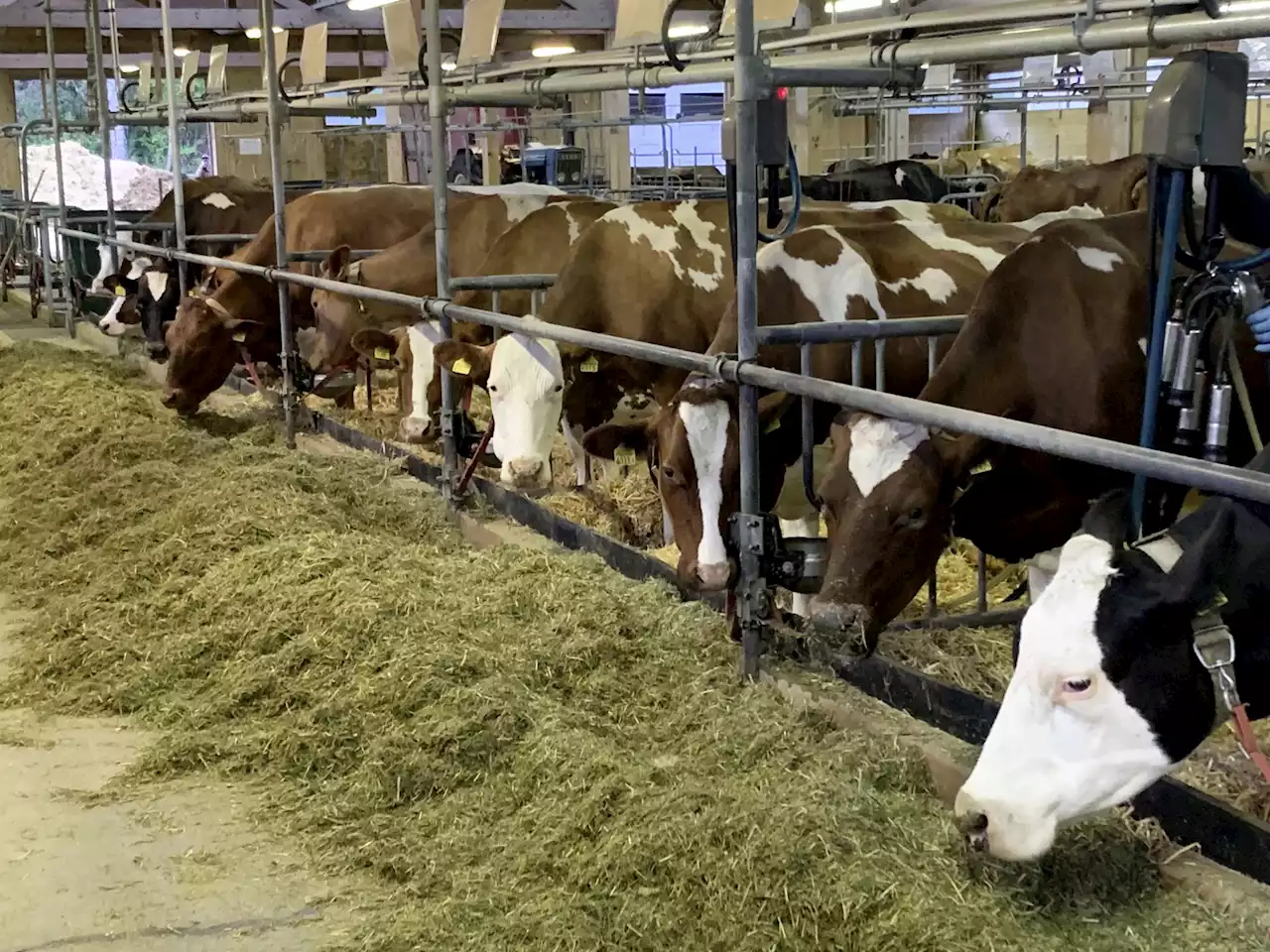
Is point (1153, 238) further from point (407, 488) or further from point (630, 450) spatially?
point (407, 488)

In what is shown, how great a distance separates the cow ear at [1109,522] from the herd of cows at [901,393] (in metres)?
0.01

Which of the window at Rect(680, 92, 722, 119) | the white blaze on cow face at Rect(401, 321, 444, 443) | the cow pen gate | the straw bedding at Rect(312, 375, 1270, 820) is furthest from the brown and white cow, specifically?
the window at Rect(680, 92, 722, 119)

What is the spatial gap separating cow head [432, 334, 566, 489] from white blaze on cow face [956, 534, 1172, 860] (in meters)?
3.28

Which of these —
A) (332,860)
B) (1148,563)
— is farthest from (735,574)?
(1148,563)

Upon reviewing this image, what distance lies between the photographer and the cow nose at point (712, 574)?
3.91m

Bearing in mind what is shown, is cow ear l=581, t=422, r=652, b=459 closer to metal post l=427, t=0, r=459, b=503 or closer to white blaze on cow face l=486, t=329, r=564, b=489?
white blaze on cow face l=486, t=329, r=564, b=489

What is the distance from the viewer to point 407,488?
5957 millimetres

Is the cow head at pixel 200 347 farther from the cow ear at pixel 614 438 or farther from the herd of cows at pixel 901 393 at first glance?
the cow ear at pixel 614 438

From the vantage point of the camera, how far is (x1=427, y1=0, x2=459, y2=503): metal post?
532 cm

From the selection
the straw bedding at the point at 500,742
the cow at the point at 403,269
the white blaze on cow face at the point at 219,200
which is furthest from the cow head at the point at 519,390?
the white blaze on cow face at the point at 219,200

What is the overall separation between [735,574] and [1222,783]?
1.36 meters

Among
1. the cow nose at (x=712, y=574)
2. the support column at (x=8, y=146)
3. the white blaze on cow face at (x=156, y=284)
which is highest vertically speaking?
the support column at (x=8, y=146)

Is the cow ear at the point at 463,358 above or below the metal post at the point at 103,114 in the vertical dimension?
below

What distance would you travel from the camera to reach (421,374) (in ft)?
21.3
